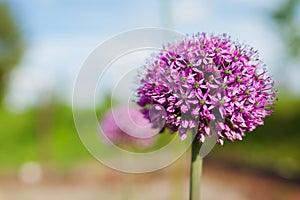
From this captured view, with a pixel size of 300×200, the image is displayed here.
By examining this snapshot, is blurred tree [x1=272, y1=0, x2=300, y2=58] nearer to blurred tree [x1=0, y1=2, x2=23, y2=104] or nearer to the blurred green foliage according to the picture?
the blurred green foliage

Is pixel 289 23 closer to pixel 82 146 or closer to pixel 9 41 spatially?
pixel 82 146

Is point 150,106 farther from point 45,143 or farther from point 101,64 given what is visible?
point 45,143

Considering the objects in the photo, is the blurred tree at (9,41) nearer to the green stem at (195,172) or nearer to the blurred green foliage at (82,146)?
Answer: the blurred green foliage at (82,146)

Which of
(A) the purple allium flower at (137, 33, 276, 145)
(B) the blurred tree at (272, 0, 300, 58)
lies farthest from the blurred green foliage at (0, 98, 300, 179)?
(A) the purple allium flower at (137, 33, 276, 145)

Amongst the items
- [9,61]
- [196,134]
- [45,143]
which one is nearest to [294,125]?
[45,143]

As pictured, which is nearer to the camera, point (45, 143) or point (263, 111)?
point (263, 111)

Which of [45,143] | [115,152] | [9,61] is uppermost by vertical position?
[9,61]

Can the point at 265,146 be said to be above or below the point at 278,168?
above
